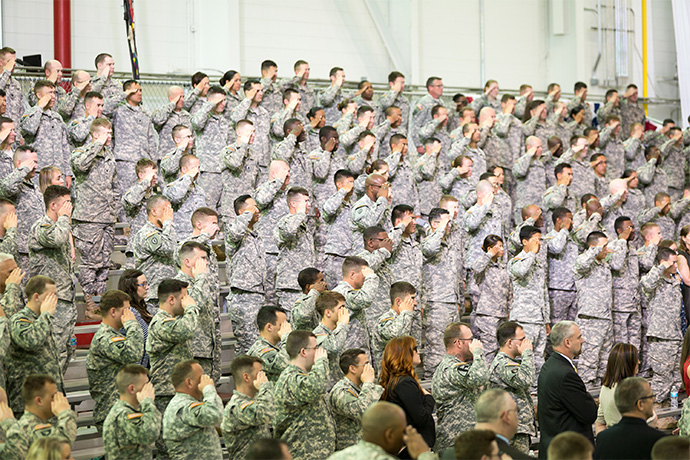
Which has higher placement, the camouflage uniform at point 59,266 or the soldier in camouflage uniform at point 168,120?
the soldier in camouflage uniform at point 168,120

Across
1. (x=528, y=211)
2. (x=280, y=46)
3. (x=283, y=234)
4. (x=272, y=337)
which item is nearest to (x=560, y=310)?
(x=528, y=211)

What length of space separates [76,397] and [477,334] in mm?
3936

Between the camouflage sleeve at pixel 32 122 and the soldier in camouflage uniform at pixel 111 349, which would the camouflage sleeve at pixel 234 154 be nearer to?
the camouflage sleeve at pixel 32 122

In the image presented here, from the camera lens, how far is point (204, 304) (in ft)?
20.3

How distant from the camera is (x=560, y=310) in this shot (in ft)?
29.3

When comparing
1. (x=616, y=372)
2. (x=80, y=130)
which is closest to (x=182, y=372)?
(x=616, y=372)

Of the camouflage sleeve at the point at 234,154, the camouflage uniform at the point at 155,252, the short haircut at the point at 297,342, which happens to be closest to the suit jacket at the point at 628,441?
the short haircut at the point at 297,342

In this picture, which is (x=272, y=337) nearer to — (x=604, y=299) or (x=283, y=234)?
(x=283, y=234)

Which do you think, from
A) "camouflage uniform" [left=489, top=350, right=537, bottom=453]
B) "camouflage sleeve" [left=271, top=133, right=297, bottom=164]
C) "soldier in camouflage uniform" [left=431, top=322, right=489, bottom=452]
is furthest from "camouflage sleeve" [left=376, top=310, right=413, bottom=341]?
"camouflage sleeve" [left=271, top=133, right=297, bottom=164]

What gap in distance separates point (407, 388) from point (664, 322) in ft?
14.2

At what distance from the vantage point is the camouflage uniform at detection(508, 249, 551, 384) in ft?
26.3

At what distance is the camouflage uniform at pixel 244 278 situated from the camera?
7125 mm

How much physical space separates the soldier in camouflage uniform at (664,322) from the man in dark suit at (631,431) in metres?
4.20

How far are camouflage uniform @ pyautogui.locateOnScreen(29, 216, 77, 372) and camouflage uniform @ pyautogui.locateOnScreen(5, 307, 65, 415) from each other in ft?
2.73
